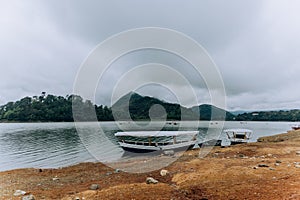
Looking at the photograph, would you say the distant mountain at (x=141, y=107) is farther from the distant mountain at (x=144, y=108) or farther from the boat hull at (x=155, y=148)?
the boat hull at (x=155, y=148)

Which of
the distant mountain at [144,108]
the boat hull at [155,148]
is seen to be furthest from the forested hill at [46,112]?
the boat hull at [155,148]

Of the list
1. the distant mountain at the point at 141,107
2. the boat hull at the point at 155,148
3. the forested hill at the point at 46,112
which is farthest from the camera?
the forested hill at the point at 46,112

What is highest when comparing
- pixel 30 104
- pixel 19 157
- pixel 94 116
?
pixel 30 104

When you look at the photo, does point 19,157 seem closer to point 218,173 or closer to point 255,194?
point 218,173

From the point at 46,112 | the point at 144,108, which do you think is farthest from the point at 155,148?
the point at 46,112

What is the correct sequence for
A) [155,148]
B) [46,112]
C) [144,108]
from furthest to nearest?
[46,112] < [144,108] < [155,148]

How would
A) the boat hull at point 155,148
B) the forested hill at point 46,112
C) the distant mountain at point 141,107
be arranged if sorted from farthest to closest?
the forested hill at point 46,112 → the distant mountain at point 141,107 → the boat hull at point 155,148

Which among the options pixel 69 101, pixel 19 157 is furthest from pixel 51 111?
pixel 19 157

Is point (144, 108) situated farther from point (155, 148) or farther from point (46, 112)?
point (46, 112)

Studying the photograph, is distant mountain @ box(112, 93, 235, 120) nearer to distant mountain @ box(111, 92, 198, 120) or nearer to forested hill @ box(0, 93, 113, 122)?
distant mountain @ box(111, 92, 198, 120)

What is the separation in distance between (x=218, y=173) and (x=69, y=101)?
17106 cm

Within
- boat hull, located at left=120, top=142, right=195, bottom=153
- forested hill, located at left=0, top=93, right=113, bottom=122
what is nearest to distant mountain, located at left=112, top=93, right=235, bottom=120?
boat hull, located at left=120, top=142, right=195, bottom=153

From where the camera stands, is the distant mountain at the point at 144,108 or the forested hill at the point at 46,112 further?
the forested hill at the point at 46,112

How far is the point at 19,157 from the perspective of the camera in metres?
28.3
